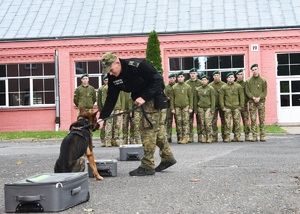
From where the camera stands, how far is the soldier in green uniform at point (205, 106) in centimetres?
1952

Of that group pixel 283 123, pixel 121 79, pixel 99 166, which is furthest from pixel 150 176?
pixel 283 123

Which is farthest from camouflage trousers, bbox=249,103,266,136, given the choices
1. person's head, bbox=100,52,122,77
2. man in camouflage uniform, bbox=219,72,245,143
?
person's head, bbox=100,52,122,77

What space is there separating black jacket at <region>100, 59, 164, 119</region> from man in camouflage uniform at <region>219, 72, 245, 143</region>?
9.99 metres

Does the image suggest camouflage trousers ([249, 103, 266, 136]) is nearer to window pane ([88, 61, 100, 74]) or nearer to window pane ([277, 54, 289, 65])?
window pane ([277, 54, 289, 65])

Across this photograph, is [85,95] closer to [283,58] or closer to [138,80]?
[138,80]

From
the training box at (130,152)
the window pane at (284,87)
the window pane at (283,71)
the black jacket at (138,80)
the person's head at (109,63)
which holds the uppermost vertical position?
the window pane at (283,71)

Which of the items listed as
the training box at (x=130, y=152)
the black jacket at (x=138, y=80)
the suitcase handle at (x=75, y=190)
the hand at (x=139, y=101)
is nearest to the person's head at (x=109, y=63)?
the black jacket at (x=138, y=80)

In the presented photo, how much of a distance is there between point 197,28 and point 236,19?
7.36 ft

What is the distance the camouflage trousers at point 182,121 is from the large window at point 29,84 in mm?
15119

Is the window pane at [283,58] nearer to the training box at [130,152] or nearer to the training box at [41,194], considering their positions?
the training box at [130,152]

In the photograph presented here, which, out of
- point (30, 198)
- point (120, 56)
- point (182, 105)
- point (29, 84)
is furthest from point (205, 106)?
point (29, 84)

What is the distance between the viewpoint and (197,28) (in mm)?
33156

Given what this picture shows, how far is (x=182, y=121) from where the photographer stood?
19.7 meters

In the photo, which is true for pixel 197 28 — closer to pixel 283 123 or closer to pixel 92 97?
pixel 283 123
